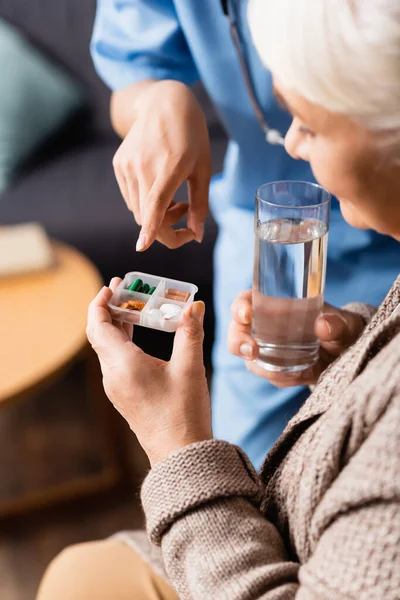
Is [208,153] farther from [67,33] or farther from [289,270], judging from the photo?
[67,33]

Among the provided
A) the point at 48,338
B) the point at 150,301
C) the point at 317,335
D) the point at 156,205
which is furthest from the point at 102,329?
the point at 48,338

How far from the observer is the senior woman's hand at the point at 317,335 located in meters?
0.96

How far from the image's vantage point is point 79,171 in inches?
95.0

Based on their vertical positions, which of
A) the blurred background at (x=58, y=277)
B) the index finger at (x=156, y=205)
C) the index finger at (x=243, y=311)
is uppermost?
the index finger at (x=156, y=205)

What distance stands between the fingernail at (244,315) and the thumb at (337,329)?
9 centimetres

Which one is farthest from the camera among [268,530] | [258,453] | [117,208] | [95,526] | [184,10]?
[117,208]

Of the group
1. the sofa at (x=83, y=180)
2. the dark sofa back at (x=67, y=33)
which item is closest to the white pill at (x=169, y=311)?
the sofa at (x=83, y=180)

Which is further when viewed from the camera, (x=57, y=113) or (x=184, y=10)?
(x=57, y=113)

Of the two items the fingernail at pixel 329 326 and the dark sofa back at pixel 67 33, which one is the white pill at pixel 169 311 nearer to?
the fingernail at pixel 329 326

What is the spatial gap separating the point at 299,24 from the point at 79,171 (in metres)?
1.86

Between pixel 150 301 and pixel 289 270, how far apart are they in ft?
0.59

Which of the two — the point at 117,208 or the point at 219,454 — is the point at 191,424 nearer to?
the point at 219,454

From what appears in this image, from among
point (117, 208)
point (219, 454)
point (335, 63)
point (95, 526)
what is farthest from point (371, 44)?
point (117, 208)

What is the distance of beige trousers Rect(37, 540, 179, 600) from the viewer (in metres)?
1.01
